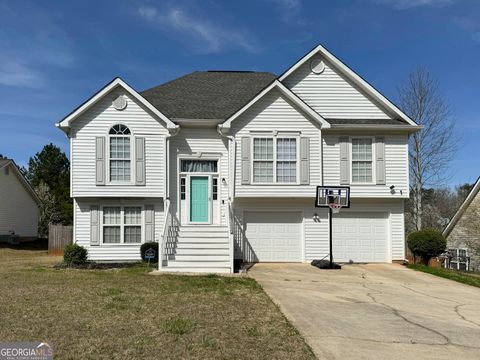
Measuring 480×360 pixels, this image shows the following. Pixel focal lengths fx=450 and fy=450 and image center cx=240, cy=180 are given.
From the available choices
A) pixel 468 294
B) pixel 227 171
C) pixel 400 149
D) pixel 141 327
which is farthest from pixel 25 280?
pixel 400 149

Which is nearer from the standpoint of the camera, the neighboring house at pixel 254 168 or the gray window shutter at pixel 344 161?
the neighboring house at pixel 254 168

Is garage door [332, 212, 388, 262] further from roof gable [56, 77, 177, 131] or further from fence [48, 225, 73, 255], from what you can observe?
fence [48, 225, 73, 255]

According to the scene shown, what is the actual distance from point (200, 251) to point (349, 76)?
9042 mm

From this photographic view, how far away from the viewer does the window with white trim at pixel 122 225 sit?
16.8 metres

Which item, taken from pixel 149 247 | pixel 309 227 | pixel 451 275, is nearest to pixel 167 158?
pixel 149 247

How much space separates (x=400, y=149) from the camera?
17.4m

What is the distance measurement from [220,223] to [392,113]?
799 centimetres

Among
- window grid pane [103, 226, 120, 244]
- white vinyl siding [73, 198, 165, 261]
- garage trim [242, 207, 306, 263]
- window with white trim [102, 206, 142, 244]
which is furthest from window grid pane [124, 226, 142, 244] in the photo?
garage trim [242, 207, 306, 263]

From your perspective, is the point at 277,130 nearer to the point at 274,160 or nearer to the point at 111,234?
the point at 274,160

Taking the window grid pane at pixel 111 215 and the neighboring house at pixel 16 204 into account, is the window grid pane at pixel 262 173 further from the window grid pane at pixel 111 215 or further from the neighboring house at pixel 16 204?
the neighboring house at pixel 16 204

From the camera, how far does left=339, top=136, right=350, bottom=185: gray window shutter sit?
17.0 m

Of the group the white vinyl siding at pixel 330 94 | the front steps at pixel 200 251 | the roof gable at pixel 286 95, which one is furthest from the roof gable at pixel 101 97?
the white vinyl siding at pixel 330 94

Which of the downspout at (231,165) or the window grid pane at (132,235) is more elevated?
the downspout at (231,165)

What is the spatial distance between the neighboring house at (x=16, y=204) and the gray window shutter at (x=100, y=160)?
16929 mm
